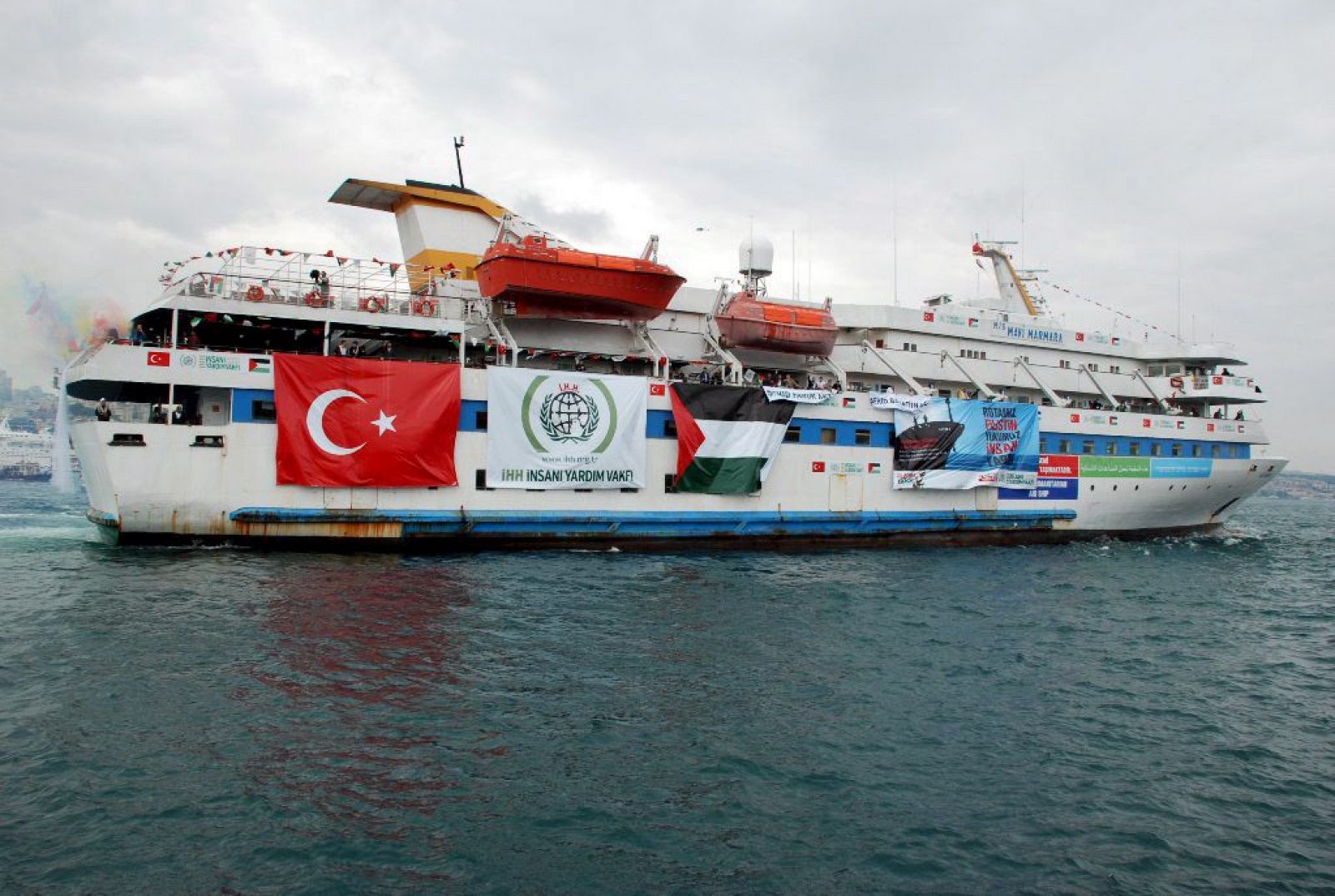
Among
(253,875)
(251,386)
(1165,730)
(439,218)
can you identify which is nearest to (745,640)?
(1165,730)

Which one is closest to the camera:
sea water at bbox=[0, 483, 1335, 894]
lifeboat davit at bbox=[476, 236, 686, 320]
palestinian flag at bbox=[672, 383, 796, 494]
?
sea water at bbox=[0, 483, 1335, 894]

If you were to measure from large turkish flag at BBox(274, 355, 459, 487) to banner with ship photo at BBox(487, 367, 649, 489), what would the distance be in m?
1.28

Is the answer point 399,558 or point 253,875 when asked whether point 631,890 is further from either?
point 399,558

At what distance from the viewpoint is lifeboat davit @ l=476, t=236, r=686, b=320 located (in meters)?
23.0

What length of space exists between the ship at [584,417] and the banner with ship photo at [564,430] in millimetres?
65

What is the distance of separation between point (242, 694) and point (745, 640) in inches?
300

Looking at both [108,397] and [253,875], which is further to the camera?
[108,397]

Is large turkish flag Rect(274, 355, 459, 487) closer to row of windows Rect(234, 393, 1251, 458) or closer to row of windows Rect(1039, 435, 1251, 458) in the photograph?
row of windows Rect(234, 393, 1251, 458)

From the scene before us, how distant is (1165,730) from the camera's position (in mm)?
10852

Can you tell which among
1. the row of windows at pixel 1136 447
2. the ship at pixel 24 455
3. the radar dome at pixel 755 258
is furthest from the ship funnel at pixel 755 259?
the ship at pixel 24 455

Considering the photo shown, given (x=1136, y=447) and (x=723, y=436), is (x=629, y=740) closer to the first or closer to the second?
(x=723, y=436)

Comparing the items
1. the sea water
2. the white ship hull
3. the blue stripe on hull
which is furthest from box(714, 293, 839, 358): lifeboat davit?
the sea water

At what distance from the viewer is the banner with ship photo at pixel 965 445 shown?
2819 centimetres

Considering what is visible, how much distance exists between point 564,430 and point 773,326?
26.6ft
